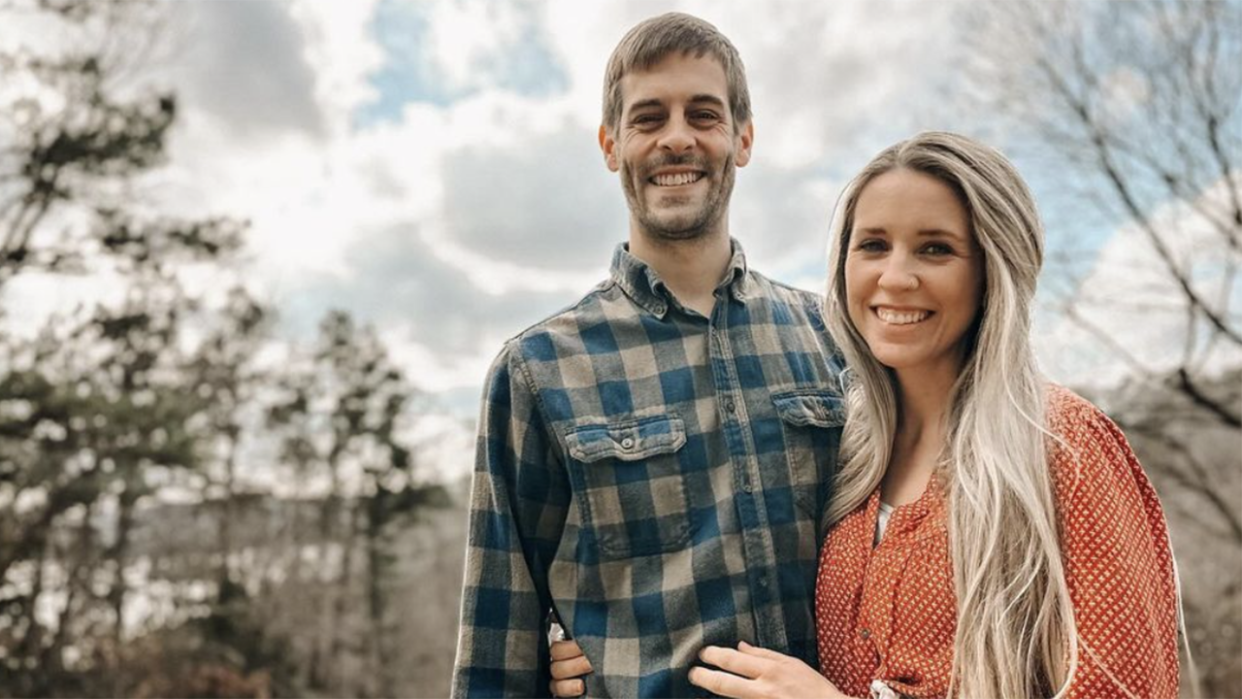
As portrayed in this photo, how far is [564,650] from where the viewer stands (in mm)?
2586

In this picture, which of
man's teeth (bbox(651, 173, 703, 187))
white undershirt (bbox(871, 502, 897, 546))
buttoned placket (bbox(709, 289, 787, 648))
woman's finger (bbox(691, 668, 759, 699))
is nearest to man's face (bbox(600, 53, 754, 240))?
man's teeth (bbox(651, 173, 703, 187))

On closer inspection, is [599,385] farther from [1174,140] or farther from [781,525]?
[1174,140]

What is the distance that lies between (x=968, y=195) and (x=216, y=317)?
17.3 m

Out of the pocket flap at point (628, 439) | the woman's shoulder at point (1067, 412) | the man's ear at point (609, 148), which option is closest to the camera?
the woman's shoulder at point (1067, 412)

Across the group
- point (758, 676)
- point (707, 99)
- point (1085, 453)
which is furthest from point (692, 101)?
point (758, 676)

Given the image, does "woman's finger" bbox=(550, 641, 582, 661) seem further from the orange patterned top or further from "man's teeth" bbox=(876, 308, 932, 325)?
"man's teeth" bbox=(876, 308, 932, 325)

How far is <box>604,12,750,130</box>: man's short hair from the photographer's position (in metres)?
2.71

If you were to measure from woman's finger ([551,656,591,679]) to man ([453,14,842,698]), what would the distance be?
0.13 ft

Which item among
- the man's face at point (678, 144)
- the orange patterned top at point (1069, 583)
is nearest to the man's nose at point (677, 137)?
the man's face at point (678, 144)

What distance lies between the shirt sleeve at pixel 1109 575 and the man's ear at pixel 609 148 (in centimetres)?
138

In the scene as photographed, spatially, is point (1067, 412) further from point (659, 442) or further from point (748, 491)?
point (659, 442)

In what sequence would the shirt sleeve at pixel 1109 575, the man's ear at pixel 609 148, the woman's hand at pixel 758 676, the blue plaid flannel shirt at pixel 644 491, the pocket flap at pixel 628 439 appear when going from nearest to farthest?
1. the shirt sleeve at pixel 1109 575
2. the woman's hand at pixel 758 676
3. the blue plaid flannel shirt at pixel 644 491
4. the pocket flap at pixel 628 439
5. the man's ear at pixel 609 148

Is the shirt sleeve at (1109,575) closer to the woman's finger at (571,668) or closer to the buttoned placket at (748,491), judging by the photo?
the buttoned placket at (748,491)

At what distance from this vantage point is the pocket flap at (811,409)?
8.54ft
